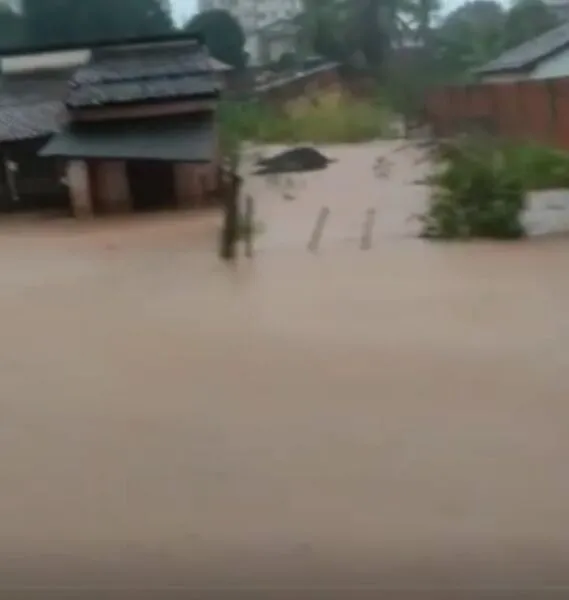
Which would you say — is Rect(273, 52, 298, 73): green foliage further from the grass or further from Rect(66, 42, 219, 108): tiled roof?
Rect(66, 42, 219, 108): tiled roof

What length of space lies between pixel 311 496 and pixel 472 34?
718 mm

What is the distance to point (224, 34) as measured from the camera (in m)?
1.46

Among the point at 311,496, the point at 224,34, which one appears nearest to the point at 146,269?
the point at 224,34

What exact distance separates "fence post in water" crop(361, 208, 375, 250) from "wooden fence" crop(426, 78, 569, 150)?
18cm

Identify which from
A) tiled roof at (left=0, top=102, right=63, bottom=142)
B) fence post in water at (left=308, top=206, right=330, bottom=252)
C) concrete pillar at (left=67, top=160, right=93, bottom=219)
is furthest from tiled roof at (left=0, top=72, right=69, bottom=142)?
fence post in water at (left=308, top=206, right=330, bottom=252)

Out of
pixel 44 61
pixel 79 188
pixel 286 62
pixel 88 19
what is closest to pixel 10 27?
pixel 88 19

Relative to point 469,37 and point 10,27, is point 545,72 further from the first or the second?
point 10,27

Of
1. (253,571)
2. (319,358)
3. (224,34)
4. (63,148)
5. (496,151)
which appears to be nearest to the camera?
(253,571)

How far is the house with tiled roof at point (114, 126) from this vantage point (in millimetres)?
2299

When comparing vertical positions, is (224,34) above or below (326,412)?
above

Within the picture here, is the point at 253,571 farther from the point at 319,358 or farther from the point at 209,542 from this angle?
the point at 319,358

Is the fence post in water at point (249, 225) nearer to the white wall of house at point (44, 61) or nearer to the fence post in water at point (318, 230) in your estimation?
the fence post in water at point (318, 230)

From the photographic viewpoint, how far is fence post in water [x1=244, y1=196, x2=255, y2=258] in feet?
5.68

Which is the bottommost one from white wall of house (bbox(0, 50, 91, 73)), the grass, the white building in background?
the grass
